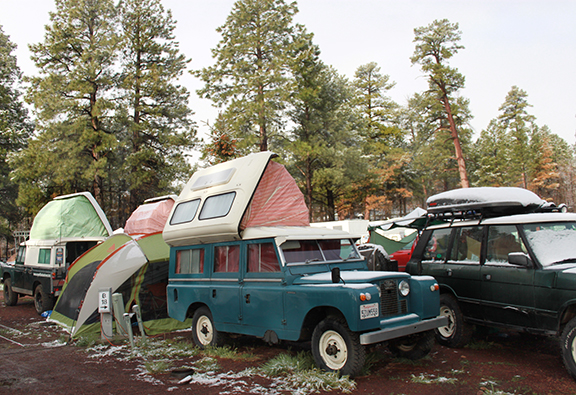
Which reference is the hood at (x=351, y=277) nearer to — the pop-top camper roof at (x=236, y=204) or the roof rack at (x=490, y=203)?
the pop-top camper roof at (x=236, y=204)

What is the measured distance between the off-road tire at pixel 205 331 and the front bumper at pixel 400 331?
3228mm

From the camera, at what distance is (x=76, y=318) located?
879cm

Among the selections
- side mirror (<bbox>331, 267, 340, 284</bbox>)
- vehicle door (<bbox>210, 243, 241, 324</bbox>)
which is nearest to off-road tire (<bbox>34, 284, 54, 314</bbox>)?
vehicle door (<bbox>210, 243, 241, 324</bbox>)

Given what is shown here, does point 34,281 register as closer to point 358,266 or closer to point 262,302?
point 262,302

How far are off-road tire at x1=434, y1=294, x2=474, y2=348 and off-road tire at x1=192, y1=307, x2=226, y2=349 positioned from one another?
377 centimetres

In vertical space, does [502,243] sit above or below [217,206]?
below

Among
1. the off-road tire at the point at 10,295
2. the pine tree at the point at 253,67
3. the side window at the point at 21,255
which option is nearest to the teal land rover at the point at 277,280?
the side window at the point at 21,255

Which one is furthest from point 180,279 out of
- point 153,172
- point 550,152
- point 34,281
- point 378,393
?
point 550,152

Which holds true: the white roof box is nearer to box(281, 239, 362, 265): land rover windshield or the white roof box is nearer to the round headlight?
box(281, 239, 362, 265): land rover windshield

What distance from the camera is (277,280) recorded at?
6133 millimetres

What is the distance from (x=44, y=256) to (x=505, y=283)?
12.5 metres

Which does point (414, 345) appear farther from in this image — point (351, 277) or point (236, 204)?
point (236, 204)

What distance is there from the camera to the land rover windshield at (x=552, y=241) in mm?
5406

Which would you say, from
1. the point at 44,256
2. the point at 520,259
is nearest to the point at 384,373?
the point at 520,259
